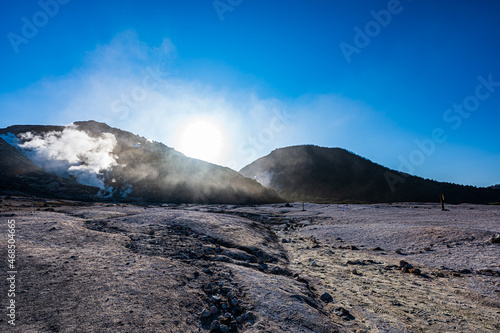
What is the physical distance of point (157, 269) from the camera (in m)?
4.79

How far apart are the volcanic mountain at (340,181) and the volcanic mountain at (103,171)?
3039cm

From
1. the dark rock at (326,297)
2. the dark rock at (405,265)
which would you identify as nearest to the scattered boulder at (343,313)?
the dark rock at (326,297)

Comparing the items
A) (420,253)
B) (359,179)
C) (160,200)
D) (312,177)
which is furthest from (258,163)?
(420,253)

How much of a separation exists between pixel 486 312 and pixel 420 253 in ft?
14.8

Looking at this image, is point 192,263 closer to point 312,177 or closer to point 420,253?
point 420,253

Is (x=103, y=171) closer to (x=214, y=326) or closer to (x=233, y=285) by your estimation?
(x=233, y=285)

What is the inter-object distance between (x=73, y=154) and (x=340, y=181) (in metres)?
85.8

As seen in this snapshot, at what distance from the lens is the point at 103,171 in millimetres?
45656

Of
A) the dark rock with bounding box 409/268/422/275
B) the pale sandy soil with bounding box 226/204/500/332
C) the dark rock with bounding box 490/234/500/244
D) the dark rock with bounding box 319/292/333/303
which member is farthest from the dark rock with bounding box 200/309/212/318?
the dark rock with bounding box 490/234/500/244

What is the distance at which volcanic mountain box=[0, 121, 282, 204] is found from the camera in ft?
122

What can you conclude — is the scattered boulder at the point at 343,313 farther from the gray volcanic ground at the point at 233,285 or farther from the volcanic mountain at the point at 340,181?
the volcanic mountain at the point at 340,181

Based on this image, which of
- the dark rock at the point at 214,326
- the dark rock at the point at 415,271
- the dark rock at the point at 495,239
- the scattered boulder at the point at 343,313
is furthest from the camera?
the dark rock at the point at 495,239

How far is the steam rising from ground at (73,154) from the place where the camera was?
4291 cm

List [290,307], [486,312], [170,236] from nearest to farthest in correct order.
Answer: [290,307], [486,312], [170,236]
